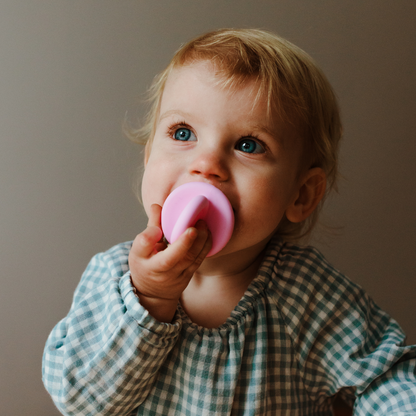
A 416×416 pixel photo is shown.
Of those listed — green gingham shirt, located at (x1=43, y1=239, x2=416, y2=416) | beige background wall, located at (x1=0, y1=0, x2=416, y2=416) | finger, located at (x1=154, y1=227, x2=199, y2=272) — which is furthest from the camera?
beige background wall, located at (x1=0, y1=0, x2=416, y2=416)

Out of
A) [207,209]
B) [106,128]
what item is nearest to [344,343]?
[207,209]

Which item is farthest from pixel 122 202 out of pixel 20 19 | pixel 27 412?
pixel 27 412

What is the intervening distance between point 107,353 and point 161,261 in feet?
0.54

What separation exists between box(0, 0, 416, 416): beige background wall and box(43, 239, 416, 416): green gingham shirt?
8.5 inches

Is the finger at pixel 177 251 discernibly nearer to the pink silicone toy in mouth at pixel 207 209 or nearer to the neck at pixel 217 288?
A: the pink silicone toy in mouth at pixel 207 209

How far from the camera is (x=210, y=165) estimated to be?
22.8 inches

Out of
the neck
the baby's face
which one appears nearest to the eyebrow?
the baby's face

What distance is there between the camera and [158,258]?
0.53m

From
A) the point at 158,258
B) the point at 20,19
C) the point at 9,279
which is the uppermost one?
the point at 20,19

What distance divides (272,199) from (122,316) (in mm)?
244

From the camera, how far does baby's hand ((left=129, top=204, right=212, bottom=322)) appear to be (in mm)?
517

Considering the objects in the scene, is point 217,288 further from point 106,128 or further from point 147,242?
point 106,128

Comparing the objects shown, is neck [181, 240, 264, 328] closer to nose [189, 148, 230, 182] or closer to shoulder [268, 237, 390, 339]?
shoulder [268, 237, 390, 339]

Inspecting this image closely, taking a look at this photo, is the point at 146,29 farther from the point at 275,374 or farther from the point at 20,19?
the point at 275,374
